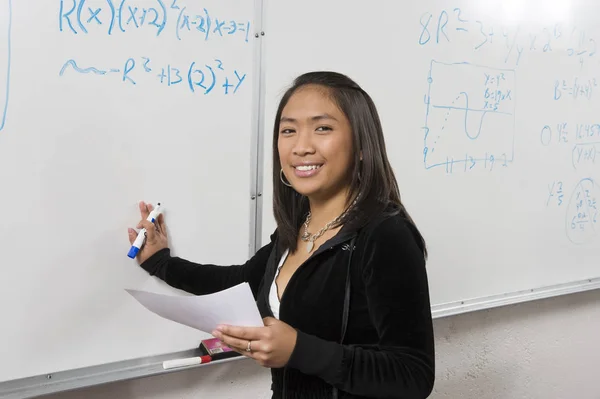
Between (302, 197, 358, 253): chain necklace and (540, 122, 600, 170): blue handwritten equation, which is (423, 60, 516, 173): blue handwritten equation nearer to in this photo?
(540, 122, 600, 170): blue handwritten equation

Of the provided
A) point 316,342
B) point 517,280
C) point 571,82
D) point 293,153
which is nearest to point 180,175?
point 293,153

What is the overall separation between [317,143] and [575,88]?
1211 millimetres

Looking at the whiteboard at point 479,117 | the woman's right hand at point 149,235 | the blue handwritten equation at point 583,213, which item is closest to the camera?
the woman's right hand at point 149,235

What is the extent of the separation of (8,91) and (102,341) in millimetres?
523

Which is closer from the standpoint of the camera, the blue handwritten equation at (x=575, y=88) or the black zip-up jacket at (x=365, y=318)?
the black zip-up jacket at (x=365, y=318)

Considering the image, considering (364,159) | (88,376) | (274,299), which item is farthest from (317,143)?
(88,376)

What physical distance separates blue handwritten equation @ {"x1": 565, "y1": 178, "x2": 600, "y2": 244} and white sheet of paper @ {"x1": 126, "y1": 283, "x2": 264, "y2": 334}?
4.58ft

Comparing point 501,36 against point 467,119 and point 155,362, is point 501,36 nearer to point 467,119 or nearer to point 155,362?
point 467,119

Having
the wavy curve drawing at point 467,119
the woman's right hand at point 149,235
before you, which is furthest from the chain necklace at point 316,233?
the wavy curve drawing at point 467,119

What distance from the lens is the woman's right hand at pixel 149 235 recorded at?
1078mm

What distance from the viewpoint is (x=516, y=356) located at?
179cm

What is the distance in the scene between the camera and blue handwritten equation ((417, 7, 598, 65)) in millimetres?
1389

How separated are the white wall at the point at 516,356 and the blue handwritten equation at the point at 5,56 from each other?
792 millimetres

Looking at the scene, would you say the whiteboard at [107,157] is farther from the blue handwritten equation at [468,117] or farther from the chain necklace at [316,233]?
the blue handwritten equation at [468,117]
